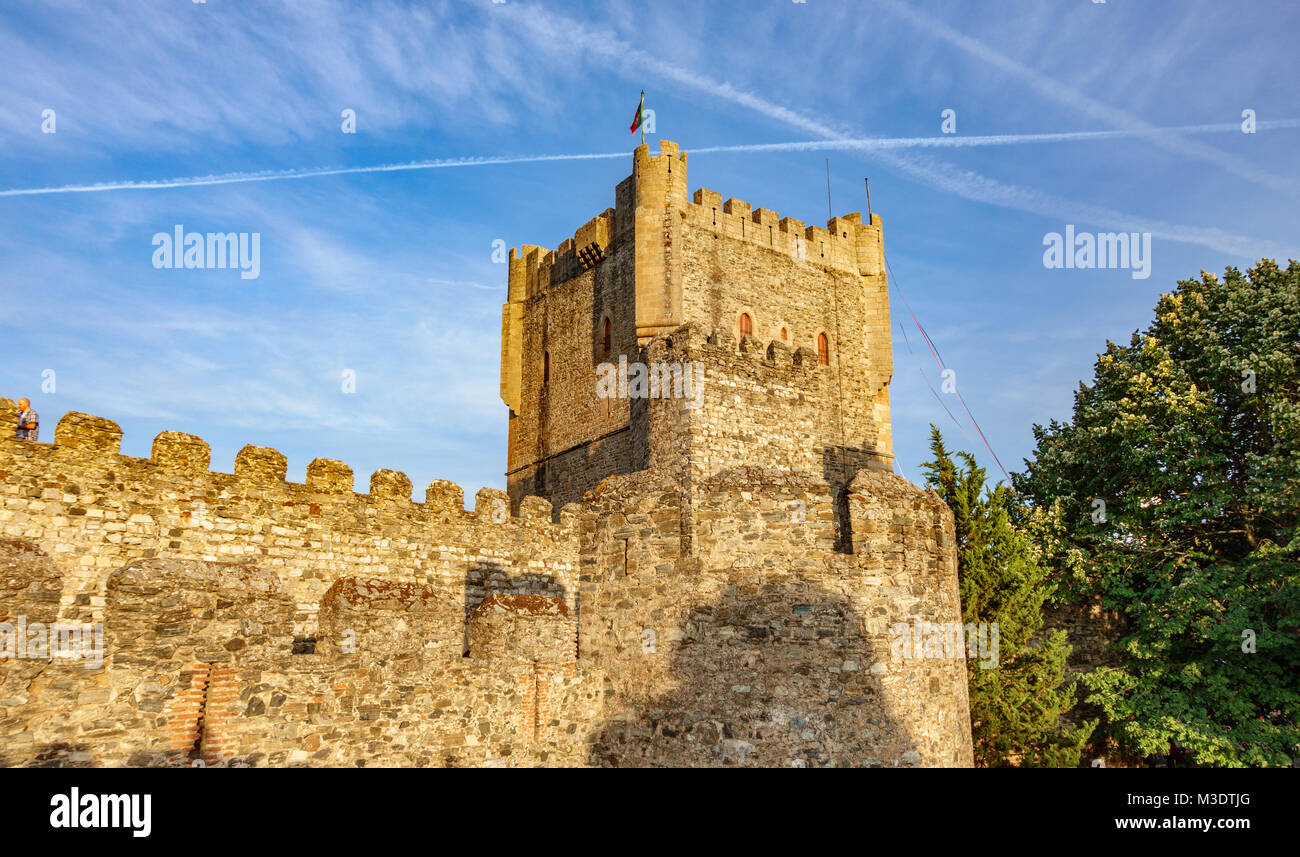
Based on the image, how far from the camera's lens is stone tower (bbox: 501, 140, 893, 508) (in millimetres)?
26141

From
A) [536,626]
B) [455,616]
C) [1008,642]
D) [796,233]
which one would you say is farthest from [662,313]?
[455,616]

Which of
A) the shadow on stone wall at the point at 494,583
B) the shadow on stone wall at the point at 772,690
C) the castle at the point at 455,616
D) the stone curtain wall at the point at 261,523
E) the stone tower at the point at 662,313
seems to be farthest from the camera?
the stone tower at the point at 662,313

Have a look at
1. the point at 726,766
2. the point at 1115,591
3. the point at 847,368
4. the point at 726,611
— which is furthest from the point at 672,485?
the point at 847,368

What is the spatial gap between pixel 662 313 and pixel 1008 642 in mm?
13246

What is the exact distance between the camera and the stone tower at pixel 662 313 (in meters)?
26.1

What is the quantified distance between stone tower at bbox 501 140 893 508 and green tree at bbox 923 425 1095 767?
15.8ft

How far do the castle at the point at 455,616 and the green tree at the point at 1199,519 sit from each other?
8116mm

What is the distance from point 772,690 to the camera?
9.84m

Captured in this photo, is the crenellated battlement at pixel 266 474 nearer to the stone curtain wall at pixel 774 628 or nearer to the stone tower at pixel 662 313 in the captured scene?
the stone curtain wall at pixel 774 628

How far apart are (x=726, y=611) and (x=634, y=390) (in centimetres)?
1608

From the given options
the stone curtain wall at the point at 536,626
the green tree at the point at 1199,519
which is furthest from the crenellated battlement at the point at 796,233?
the stone curtain wall at the point at 536,626

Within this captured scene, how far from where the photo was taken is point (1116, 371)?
1952cm

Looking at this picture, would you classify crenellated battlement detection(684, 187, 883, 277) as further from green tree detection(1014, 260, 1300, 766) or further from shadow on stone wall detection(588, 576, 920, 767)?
shadow on stone wall detection(588, 576, 920, 767)
